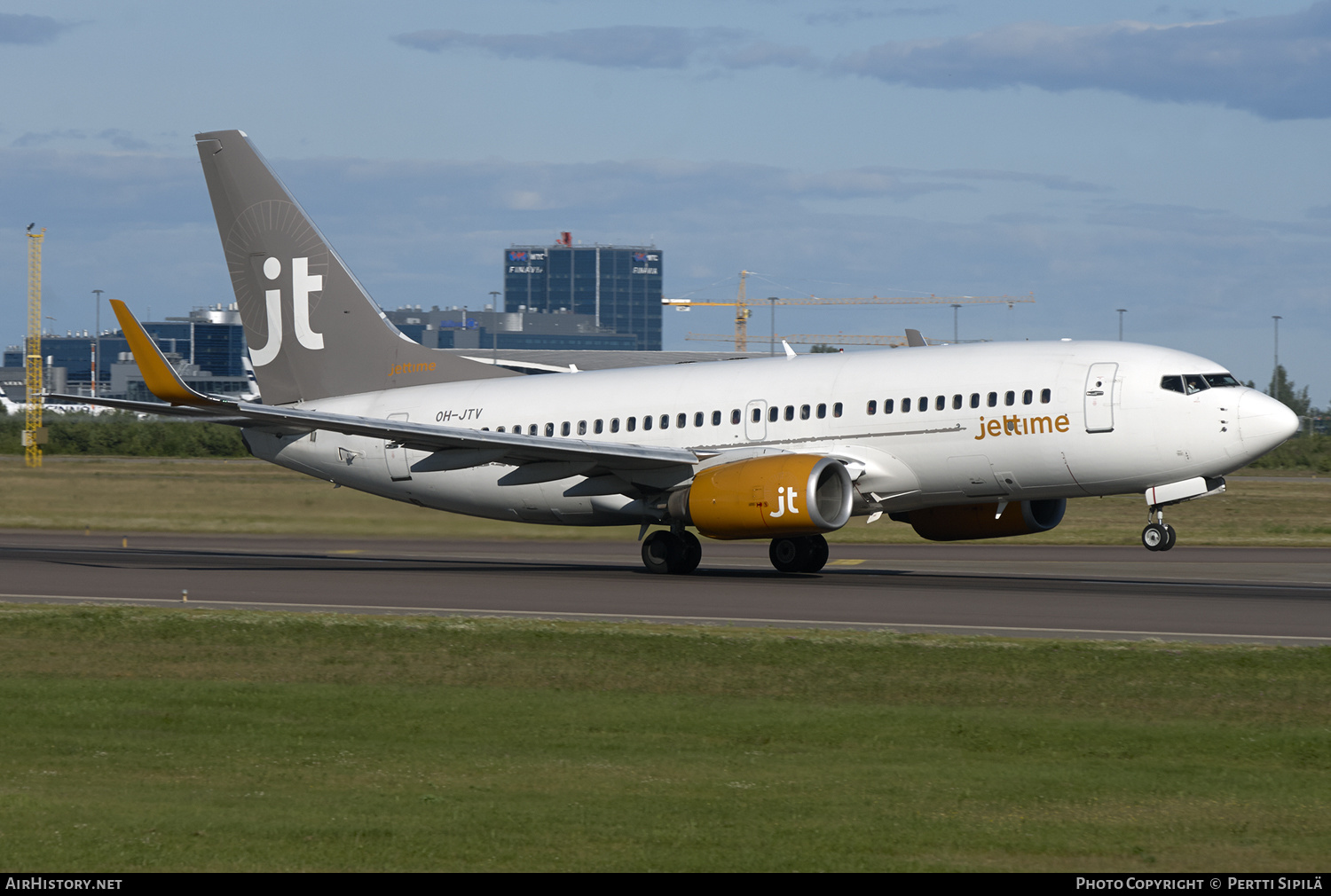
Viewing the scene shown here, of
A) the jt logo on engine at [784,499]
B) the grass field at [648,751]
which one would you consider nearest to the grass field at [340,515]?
the jt logo on engine at [784,499]

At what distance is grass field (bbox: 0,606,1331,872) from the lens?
351 inches

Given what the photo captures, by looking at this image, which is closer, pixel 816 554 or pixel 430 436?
pixel 430 436

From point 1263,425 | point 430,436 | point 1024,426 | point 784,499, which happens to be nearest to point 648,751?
point 784,499

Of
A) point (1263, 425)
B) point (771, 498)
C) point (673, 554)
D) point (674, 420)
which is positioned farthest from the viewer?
point (674, 420)

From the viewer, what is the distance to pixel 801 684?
15.8m

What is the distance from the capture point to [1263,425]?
25.8 m

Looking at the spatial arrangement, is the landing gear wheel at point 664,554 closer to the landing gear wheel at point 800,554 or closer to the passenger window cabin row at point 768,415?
the landing gear wheel at point 800,554

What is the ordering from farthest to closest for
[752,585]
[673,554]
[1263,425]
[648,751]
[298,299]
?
[298,299] → [673,554] → [752,585] → [1263,425] → [648,751]

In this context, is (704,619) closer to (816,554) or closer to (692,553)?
(692,553)

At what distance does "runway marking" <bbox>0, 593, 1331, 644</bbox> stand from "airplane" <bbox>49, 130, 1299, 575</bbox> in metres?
4.48

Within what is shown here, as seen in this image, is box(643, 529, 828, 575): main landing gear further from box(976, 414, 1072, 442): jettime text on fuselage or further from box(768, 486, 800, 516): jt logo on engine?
box(976, 414, 1072, 442): jettime text on fuselage

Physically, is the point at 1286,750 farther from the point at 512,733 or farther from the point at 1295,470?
the point at 1295,470

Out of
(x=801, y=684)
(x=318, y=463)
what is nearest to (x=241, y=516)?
(x=318, y=463)

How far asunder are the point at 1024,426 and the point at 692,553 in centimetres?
705
